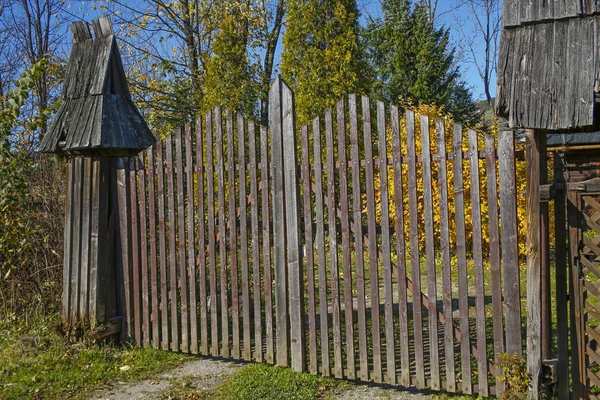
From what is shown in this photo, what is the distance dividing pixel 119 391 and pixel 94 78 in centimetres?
315

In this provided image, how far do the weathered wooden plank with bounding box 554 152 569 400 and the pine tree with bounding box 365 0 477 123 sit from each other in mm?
16141

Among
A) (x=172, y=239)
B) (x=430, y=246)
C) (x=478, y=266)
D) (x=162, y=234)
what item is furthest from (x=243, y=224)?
(x=478, y=266)

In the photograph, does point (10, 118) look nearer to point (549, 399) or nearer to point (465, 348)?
point (465, 348)

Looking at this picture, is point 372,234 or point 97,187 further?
point 97,187

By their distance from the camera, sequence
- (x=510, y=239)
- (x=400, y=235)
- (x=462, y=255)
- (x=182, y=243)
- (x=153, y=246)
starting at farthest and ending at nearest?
(x=153, y=246) → (x=182, y=243) → (x=400, y=235) → (x=462, y=255) → (x=510, y=239)

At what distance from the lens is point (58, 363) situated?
5.20m

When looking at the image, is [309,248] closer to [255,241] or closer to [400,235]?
[255,241]

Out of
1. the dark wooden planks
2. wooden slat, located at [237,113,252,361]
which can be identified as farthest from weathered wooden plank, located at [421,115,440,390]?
the dark wooden planks

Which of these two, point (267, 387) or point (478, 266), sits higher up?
point (478, 266)

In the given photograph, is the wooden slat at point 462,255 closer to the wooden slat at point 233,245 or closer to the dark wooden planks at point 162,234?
the wooden slat at point 233,245

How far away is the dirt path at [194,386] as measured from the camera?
4398 mm

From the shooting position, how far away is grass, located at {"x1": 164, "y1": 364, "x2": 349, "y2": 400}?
14.3ft

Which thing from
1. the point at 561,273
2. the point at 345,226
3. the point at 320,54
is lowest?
the point at 561,273

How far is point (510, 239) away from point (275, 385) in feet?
7.22
